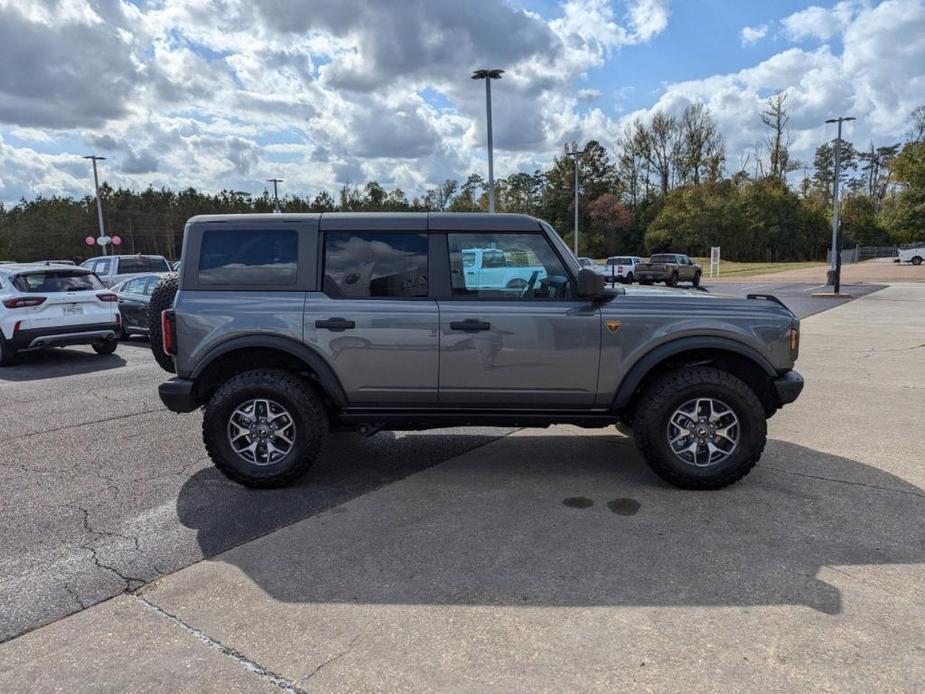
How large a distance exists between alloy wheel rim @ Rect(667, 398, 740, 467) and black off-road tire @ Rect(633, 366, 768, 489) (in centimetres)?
4

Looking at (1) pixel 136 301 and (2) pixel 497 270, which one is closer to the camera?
(2) pixel 497 270

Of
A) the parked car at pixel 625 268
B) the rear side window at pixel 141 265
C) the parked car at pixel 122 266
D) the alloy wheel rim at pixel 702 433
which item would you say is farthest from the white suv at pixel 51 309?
the parked car at pixel 625 268

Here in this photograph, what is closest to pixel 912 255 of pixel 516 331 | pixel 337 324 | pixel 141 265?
pixel 141 265

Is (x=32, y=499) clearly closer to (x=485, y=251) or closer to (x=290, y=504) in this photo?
(x=290, y=504)

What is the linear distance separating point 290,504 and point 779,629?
2.95 metres

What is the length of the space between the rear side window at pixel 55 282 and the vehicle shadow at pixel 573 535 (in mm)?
7324

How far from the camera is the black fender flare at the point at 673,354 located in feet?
14.2

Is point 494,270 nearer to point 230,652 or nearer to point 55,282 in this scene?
point 230,652

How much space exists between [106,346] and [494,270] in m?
9.26

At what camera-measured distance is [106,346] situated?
11.1 meters

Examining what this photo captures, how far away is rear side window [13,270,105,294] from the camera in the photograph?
10.1 meters

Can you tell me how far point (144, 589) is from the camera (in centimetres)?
321

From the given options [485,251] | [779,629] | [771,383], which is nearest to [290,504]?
[485,251]

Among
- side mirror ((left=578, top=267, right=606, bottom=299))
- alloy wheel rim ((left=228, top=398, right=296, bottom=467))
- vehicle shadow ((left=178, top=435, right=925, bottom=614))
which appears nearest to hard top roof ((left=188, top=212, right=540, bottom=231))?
side mirror ((left=578, top=267, right=606, bottom=299))
